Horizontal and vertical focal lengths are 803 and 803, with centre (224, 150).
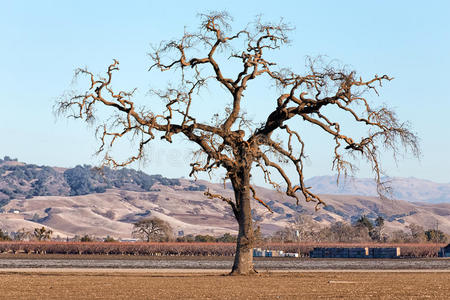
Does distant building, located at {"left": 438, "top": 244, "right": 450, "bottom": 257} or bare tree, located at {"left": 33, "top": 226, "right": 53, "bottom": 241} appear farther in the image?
bare tree, located at {"left": 33, "top": 226, "right": 53, "bottom": 241}

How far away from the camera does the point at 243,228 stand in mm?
35750

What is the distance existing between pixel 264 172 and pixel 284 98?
134 inches

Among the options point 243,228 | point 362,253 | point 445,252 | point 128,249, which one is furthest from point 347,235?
point 243,228

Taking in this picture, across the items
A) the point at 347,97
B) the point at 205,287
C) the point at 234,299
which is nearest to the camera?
the point at 234,299

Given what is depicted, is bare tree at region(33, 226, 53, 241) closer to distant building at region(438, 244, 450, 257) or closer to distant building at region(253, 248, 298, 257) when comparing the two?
distant building at region(253, 248, 298, 257)

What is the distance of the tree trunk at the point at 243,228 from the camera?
116ft

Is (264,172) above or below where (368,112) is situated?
below

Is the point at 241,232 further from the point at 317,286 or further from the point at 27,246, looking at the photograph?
the point at 27,246

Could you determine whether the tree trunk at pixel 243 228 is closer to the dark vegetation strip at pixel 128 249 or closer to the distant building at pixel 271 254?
the distant building at pixel 271 254

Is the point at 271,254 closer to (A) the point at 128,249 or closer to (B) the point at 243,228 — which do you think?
(A) the point at 128,249

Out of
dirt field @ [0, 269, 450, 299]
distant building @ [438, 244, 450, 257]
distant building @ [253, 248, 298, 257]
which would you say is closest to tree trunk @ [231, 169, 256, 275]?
dirt field @ [0, 269, 450, 299]

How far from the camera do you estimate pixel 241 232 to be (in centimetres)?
3591

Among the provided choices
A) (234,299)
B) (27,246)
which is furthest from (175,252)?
(234,299)

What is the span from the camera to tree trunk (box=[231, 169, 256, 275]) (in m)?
35.4
